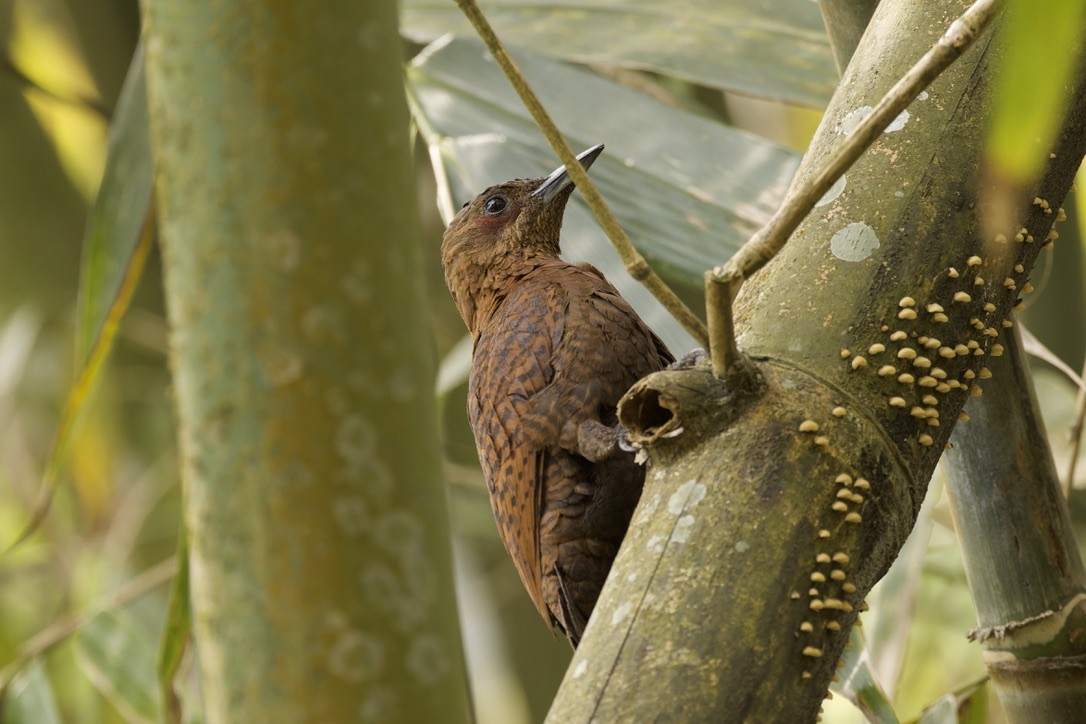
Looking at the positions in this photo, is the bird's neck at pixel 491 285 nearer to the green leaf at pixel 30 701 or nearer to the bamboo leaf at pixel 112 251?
the bamboo leaf at pixel 112 251

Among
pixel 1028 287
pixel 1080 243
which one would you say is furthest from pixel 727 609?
pixel 1080 243

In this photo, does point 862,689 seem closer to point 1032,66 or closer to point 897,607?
point 897,607

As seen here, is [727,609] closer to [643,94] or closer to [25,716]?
[643,94]

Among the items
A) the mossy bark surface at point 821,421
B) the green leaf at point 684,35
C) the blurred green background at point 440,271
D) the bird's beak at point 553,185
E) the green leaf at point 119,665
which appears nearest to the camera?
the mossy bark surface at point 821,421

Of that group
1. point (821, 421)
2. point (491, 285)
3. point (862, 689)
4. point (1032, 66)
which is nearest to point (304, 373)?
point (1032, 66)

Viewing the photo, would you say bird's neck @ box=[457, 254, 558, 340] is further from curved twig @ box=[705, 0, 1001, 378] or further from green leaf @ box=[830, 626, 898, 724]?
curved twig @ box=[705, 0, 1001, 378]

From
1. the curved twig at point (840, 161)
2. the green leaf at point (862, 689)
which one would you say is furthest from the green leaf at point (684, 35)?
the curved twig at point (840, 161)
